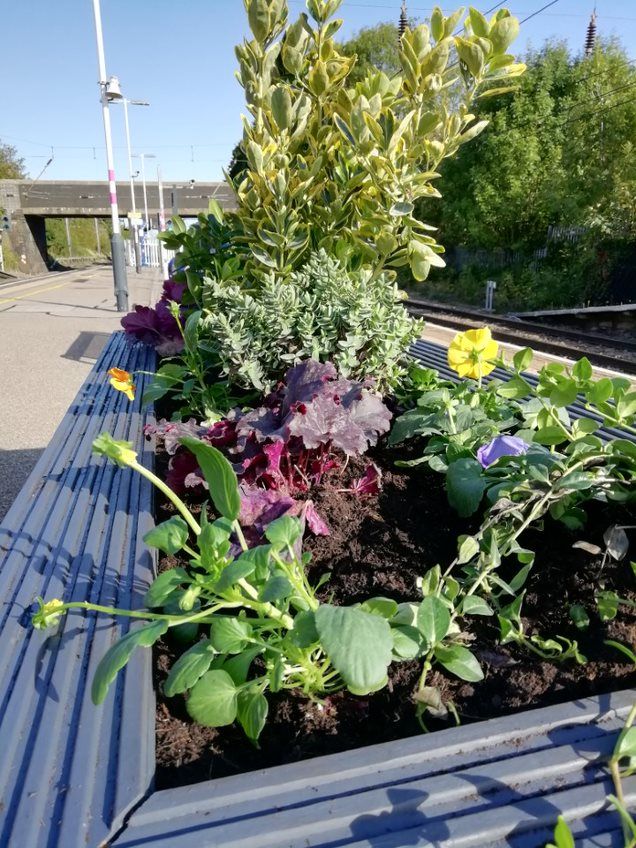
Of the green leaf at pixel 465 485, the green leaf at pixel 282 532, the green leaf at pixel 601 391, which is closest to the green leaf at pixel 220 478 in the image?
the green leaf at pixel 282 532

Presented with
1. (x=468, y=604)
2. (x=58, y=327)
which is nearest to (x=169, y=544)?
(x=468, y=604)

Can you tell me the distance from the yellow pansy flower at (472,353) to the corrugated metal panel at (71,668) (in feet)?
3.52

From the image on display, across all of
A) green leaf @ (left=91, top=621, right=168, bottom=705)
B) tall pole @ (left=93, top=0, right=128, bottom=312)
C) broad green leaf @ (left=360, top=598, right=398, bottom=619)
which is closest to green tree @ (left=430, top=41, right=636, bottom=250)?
tall pole @ (left=93, top=0, right=128, bottom=312)

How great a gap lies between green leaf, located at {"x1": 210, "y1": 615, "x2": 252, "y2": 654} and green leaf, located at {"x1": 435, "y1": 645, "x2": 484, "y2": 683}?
1.13ft

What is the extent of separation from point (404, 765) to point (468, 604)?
0.40 m

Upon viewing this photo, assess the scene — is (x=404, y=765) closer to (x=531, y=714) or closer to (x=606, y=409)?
(x=531, y=714)

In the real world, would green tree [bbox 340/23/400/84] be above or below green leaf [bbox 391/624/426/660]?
above

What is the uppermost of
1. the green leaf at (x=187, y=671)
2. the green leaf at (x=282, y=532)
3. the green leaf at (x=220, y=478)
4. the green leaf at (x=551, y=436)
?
the green leaf at (x=220, y=478)

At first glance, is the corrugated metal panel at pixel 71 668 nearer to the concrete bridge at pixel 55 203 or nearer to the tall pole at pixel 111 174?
the tall pole at pixel 111 174

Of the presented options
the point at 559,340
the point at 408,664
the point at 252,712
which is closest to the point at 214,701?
the point at 252,712

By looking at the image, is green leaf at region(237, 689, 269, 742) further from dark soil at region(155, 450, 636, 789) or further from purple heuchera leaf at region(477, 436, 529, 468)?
purple heuchera leaf at region(477, 436, 529, 468)

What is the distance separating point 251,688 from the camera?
0.99 meters

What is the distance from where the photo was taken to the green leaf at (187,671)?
91 cm

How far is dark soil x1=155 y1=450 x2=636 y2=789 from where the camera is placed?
38.6 inches
